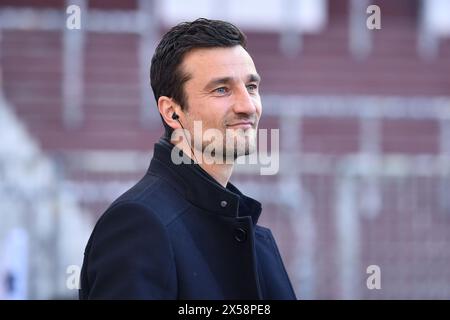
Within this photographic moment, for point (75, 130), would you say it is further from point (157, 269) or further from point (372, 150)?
point (157, 269)

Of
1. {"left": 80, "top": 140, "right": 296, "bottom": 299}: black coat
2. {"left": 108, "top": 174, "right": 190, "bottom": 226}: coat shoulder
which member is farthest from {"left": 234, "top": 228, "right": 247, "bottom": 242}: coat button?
{"left": 108, "top": 174, "right": 190, "bottom": 226}: coat shoulder

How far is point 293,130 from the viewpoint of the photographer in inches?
399

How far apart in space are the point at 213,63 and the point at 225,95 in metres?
0.09

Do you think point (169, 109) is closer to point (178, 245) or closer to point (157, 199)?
point (157, 199)

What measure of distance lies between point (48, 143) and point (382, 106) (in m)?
3.69

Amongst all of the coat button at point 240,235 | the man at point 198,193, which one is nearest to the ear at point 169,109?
the man at point 198,193

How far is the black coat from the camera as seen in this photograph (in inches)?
85.3

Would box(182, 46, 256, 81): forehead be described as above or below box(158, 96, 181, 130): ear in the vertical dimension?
above

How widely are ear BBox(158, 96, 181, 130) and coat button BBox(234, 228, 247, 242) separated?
0.33 m

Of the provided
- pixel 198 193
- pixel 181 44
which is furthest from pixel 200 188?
pixel 181 44

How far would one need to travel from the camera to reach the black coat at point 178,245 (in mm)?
2166

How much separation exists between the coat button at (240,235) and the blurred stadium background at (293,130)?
14.4 feet

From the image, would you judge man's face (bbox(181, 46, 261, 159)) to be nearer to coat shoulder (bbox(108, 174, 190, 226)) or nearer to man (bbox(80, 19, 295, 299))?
man (bbox(80, 19, 295, 299))

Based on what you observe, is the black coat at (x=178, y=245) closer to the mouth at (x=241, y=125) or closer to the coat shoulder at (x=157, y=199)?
the coat shoulder at (x=157, y=199)
